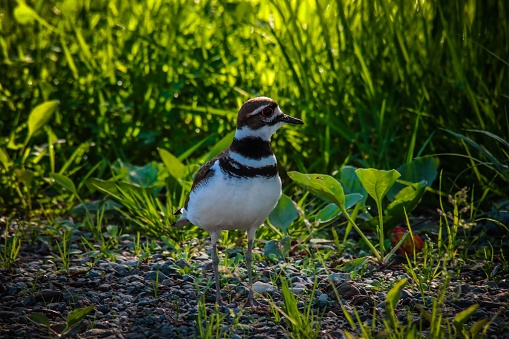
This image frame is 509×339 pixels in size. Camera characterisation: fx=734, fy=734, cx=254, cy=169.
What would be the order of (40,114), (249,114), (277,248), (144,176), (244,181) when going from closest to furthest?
(244,181) → (249,114) → (277,248) → (144,176) → (40,114)

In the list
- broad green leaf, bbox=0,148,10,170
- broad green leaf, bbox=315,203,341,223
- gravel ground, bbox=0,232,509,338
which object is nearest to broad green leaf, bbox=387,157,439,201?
broad green leaf, bbox=315,203,341,223

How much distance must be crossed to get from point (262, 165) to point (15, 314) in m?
1.33

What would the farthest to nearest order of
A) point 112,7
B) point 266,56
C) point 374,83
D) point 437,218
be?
1. point 112,7
2. point 266,56
3. point 374,83
4. point 437,218

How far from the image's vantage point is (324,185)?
12.3ft

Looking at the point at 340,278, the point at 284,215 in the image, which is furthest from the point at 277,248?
the point at 340,278

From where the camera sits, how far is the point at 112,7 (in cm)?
639

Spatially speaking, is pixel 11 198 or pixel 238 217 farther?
pixel 11 198

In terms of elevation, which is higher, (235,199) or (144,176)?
(235,199)

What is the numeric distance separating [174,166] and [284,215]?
0.92 meters

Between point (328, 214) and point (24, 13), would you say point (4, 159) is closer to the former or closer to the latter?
point (24, 13)

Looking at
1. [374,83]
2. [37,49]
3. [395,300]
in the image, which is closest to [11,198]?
→ [37,49]

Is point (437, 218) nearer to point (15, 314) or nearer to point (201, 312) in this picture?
point (201, 312)

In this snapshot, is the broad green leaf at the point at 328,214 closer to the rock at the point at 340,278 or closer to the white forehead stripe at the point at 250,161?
the rock at the point at 340,278

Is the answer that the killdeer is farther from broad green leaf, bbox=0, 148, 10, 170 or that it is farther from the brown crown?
broad green leaf, bbox=0, 148, 10, 170
